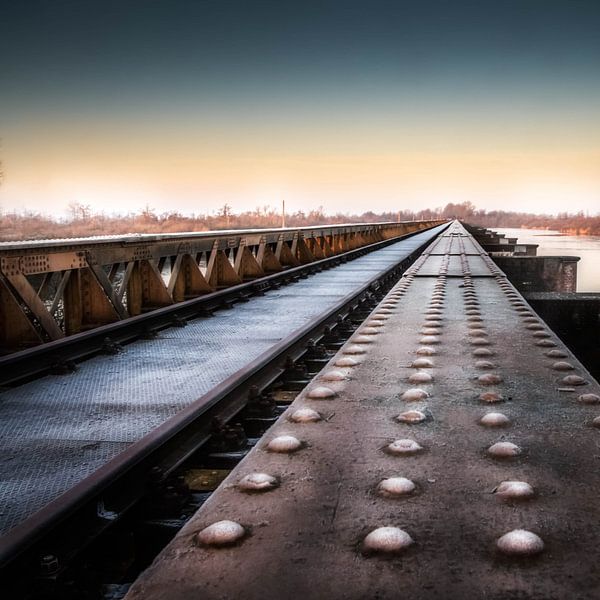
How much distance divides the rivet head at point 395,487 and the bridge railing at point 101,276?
5.08 meters

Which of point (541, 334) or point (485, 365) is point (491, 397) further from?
point (541, 334)

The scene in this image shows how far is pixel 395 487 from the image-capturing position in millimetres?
1360

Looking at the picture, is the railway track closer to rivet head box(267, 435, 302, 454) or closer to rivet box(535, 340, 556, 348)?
rivet head box(267, 435, 302, 454)

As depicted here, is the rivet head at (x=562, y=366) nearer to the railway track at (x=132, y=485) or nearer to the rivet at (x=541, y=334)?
the rivet at (x=541, y=334)

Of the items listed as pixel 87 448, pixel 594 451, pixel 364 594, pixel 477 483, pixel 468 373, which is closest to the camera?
pixel 364 594

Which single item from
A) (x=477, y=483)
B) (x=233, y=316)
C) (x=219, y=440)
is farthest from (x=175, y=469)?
(x=233, y=316)

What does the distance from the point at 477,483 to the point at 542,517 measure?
0.19 meters

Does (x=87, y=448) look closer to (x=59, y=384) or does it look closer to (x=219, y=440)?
(x=219, y=440)

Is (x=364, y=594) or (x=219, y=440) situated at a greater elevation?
(x=364, y=594)

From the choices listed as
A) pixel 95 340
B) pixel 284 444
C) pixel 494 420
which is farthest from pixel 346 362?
pixel 95 340

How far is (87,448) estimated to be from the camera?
327 centimetres

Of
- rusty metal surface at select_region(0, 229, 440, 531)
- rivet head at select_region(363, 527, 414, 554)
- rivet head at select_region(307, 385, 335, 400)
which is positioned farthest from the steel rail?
rivet head at select_region(363, 527, 414, 554)

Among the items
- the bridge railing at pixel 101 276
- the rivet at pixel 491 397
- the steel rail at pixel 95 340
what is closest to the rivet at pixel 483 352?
the rivet at pixel 491 397

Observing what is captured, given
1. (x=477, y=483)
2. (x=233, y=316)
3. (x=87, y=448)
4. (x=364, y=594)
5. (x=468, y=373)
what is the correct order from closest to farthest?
(x=364, y=594) < (x=477, y=483) < (x=468, y=373) < (x=87, y=448) < (x=233, y=316)
